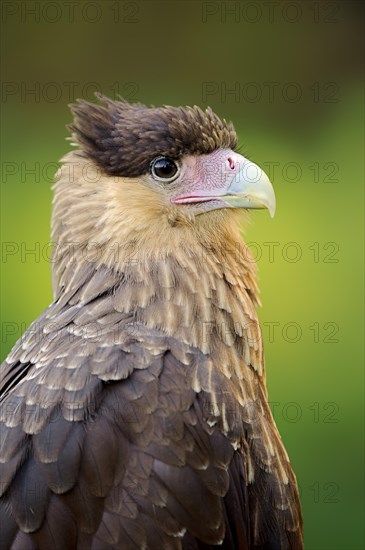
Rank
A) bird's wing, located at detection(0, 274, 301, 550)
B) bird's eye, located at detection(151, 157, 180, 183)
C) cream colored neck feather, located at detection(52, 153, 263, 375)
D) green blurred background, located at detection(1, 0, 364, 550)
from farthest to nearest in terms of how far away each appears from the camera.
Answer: green blurred background, located at detection(1, 0, 364, 550)
bird's eye, located at detection(151, 157, 180, 183)
cream colored neck feather, located at detection(52, 153, 263, 375)
bird's wing, located at detection(0, 274, 301, 550)

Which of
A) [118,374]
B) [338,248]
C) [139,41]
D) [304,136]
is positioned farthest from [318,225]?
[118,374]

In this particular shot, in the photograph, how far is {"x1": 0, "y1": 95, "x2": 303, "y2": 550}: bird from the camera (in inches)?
95.7

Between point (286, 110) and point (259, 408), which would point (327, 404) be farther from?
point (259, 408)

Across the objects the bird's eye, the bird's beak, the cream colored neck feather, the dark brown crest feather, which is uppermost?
the dark brown crest feather

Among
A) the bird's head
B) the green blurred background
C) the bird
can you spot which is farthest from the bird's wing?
the green blurred background

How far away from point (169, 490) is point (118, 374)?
335 mm

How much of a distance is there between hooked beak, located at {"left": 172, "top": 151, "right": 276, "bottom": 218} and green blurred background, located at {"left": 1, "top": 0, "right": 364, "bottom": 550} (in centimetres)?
208

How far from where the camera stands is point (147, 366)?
255 cm

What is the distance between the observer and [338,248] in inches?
207

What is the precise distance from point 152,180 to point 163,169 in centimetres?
5

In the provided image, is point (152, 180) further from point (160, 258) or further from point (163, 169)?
point (160, 258)

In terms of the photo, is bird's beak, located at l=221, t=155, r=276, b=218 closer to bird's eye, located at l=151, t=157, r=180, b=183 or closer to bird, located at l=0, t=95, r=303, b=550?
bird, located at l=0, t=95, r=303, b=550

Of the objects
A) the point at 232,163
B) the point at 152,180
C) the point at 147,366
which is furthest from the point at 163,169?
the point at 147,366

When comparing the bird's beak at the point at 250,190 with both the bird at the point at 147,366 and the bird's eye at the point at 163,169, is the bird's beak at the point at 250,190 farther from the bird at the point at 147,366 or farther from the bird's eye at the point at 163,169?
the bird's eye at the point at 163,169
